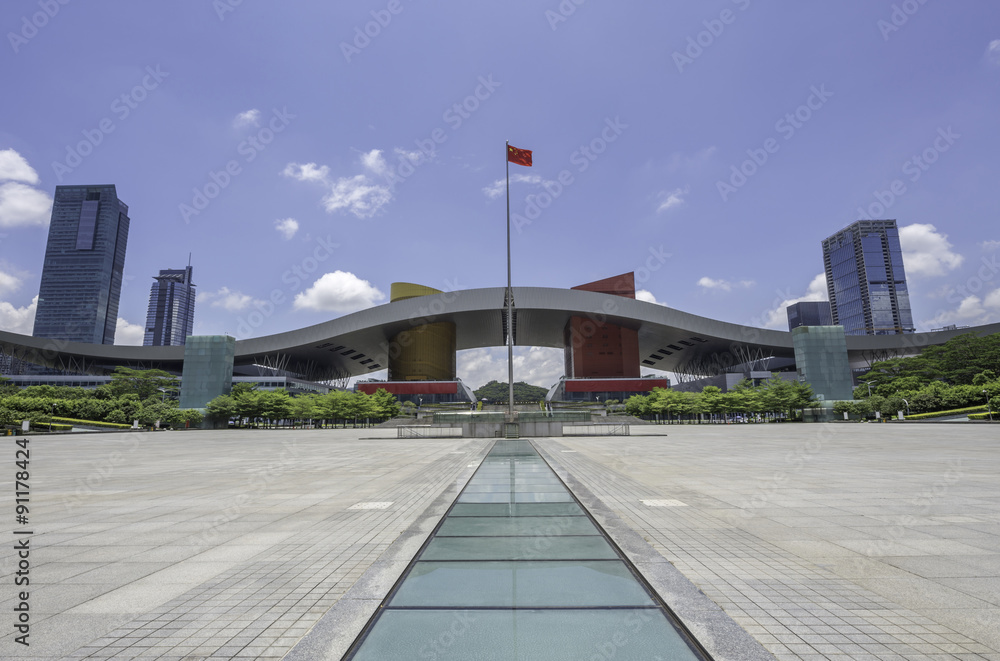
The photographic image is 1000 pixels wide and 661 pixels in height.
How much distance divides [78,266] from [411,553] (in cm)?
21807

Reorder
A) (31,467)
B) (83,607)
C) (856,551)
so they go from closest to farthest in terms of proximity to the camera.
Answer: (83,607), (856,551), (31,467)

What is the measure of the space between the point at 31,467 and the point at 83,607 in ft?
48.0

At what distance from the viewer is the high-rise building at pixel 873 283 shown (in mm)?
161250

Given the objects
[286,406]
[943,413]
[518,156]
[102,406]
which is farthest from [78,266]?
[943,413]

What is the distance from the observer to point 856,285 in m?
166

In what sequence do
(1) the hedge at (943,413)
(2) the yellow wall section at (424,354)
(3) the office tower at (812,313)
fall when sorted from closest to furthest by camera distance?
(1) the hedge at (943,413), (2) the yellow wall section at (424,354), (3) the office tower at (812,313)

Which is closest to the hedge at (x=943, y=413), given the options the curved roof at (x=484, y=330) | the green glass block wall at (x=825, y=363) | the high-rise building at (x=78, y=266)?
the green glass block wall at (x=825, y=363)

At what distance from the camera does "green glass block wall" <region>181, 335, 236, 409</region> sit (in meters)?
57.7

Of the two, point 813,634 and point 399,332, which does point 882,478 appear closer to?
point 813,634

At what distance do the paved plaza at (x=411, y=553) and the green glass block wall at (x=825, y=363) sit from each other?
181 ft

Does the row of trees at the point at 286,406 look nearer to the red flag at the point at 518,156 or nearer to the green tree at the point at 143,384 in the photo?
the green tree at the point at 143,384

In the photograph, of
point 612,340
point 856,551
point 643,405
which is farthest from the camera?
point 612,340

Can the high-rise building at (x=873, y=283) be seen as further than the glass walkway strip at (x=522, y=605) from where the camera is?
Yes

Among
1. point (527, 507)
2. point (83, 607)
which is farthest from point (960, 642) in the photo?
point (83, 607)
